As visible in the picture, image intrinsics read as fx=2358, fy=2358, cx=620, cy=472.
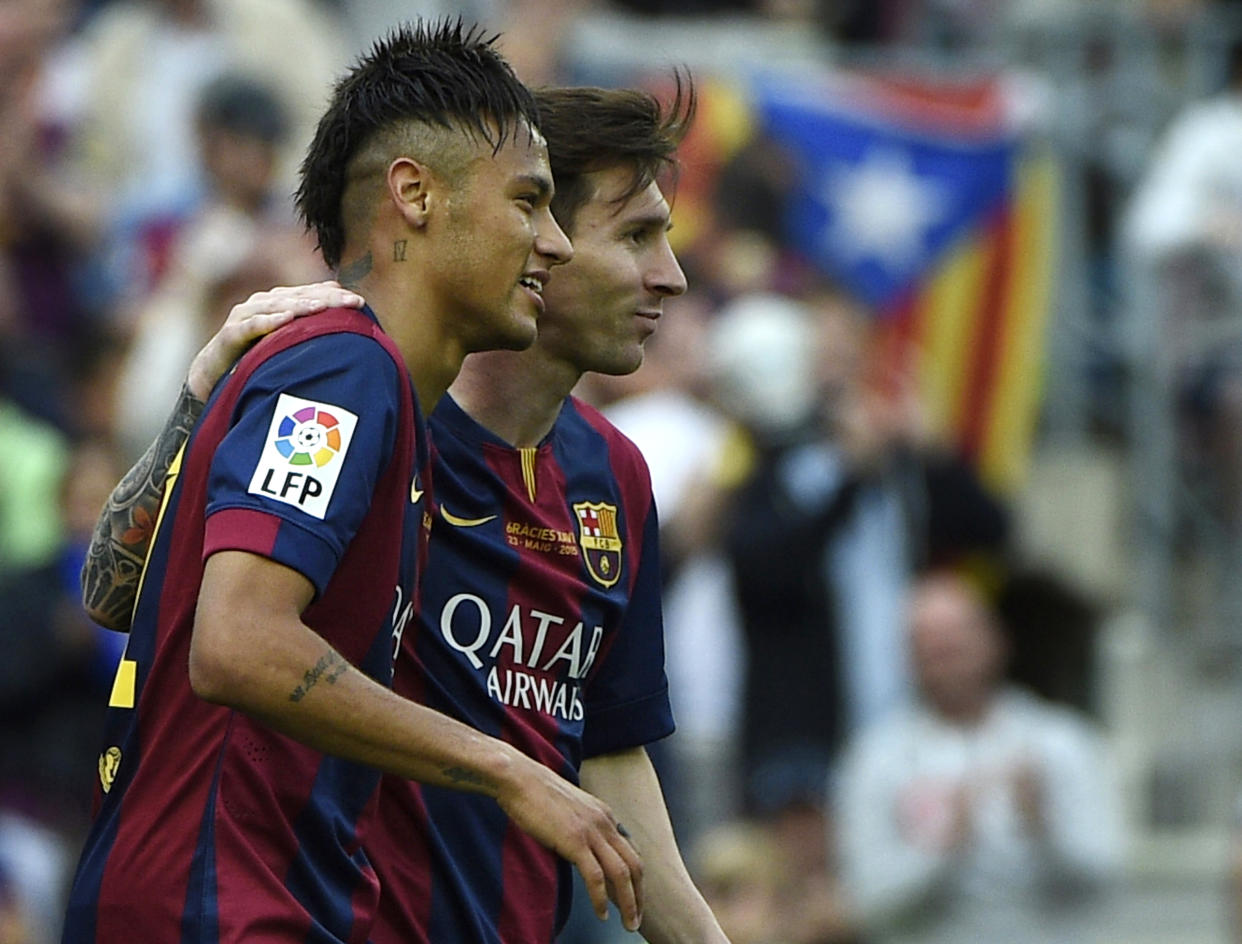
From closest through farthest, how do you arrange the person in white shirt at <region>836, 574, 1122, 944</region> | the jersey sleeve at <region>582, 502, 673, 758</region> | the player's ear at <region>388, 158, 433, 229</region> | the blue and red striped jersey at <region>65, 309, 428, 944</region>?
the blue and red striped jersey at <region>65, 309, 428, 944</region>
the player's ear at <region>388, 158, 433, 229</region>
the jersey sleeve at <region>582, 502, 673, 758</region>
the person in white shirt at <region>836, 574, 1122, 944</region>

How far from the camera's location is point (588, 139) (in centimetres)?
421

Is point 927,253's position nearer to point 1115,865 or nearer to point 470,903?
point 1115,865

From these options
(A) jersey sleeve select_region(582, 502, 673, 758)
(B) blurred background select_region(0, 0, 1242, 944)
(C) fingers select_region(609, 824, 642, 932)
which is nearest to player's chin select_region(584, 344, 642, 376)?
(A) jersey sleeve select_region(582, 502, 673, 758)

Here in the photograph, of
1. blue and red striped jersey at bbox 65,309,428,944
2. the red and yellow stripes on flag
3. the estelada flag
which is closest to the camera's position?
blue and red striped jersey at bbox 65,309,428,944

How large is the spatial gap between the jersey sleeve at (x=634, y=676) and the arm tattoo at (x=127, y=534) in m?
0.92

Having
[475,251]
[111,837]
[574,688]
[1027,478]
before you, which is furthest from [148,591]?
[1027,478]

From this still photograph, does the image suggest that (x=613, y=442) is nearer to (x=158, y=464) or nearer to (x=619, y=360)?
(x=619, y=360)

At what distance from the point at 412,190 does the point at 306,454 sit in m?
0.47

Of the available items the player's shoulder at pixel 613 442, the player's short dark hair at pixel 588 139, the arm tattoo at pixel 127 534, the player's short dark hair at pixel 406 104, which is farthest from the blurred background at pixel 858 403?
the player's short dark hair at pixel 406 104

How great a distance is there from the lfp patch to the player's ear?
36 centimetres

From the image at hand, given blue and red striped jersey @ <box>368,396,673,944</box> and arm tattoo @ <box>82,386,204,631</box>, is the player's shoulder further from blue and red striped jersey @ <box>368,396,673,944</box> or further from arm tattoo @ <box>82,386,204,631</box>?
arm tattoo @ <box>82,386,204,631</box>

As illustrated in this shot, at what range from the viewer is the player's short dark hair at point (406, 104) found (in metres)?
3.49

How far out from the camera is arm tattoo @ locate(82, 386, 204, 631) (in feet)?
12.1

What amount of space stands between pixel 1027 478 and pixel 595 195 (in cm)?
687
